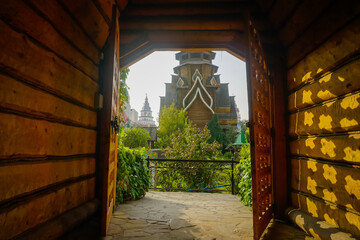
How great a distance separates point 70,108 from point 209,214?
2.87m

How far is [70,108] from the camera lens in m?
2.35

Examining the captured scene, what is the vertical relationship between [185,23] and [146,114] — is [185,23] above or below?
below

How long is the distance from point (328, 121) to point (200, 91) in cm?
2522

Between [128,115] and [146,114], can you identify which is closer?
[128,115]

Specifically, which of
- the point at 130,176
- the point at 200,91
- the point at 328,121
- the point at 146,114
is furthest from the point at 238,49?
the point at 146,114

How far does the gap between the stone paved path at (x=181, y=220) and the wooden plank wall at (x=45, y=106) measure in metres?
0.82

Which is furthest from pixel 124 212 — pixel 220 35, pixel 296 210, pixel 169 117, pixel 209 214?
pixel 169 117

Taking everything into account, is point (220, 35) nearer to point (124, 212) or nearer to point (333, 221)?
point (333, 221)

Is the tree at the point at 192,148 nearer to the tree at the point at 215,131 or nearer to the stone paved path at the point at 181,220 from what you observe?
the stone paved path at the point at 181,220

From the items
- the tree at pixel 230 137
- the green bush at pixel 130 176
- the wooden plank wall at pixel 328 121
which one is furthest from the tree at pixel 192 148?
the tree at pixel 230 137

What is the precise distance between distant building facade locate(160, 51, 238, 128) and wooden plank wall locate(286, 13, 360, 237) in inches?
933

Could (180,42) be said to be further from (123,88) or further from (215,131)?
(215,131)

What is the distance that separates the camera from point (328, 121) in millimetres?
2338

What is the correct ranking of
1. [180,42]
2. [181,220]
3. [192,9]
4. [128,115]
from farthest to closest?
[128,115] → [180,42] → [181,220] → [192,9]
